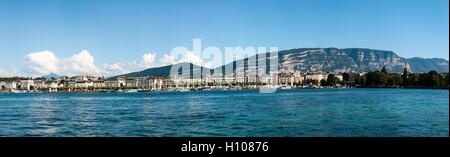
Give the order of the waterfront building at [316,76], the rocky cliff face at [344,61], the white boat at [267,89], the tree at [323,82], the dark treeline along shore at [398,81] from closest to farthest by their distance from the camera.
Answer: the white boat at [267,89] < the dark treeline along shore at [398,81] < the tree at [323,82] < the waterfront building at [316,76] < the rocky cliff face at [344,61]

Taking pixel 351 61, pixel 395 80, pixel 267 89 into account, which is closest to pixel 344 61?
pixel 351 61

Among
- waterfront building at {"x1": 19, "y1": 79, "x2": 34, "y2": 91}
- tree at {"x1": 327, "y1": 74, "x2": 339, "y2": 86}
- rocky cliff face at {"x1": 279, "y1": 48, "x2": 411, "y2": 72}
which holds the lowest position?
waterfront building at {"x1": 19, "y1": 79, "x2": 34, "y2": 91}

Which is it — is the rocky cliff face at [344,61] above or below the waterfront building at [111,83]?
above

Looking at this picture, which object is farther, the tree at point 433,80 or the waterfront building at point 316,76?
the waterfront building at point 316,76

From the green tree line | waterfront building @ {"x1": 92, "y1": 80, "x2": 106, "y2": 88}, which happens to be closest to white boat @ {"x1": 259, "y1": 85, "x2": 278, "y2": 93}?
the green tree line

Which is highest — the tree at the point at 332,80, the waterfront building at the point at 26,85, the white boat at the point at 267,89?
the tree at the point at 332,80

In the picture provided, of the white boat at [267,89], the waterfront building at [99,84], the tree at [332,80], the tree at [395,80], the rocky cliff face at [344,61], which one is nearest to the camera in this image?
the white boat at [267,89]

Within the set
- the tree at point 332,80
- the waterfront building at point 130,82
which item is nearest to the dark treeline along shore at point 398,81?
the tree at point 332,80

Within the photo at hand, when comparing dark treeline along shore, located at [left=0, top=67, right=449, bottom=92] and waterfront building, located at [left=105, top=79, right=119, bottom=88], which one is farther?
waterfront building, located at [left=105, top=79, right=119, bottom=88]

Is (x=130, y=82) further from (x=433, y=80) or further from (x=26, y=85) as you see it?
(x=433, y=80)

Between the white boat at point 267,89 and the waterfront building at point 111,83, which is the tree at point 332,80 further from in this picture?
the waterfront building at point 111,83

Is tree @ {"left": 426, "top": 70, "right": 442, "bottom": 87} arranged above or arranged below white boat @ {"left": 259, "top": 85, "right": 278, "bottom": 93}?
above

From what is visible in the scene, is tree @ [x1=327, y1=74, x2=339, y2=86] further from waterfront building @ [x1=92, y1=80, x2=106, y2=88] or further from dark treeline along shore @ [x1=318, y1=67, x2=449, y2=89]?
waterfront building @ [x1=92, y1=80, x2=106, y2=88]

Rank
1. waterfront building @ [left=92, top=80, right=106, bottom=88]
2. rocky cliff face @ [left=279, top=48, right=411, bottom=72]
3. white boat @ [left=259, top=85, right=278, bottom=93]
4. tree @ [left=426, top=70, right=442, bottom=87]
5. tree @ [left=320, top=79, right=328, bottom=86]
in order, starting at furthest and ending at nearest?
1. rocky cliff face @ [left=279, top=48, right=411, bottom=72]
2. tree @ [left=320, top=79, right=328, bottom=86]
3. waterfront building @ [left=92, top=80, right=106, bottom=88]
4. white boat @ [left=259, top=85, right=278, bottom=93]
5. tree @ [left=426, top=70, right=442, bottom=87]
